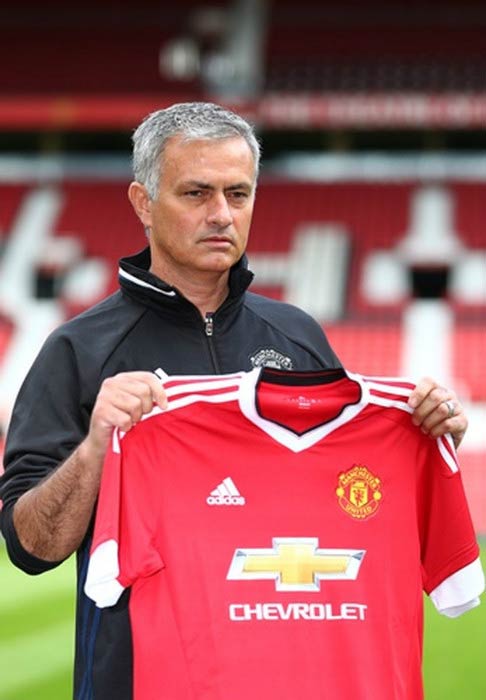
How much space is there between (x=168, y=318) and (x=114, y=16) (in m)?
16.8

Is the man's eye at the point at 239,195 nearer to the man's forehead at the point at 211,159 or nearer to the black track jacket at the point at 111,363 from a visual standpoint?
the man's forehead at the point at 211,159

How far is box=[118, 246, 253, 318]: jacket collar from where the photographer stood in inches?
125

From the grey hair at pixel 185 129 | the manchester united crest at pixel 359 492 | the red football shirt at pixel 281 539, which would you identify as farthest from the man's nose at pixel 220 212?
the manchester united crest at pixel 359 492

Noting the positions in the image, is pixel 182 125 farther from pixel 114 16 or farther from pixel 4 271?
pixel 114 16

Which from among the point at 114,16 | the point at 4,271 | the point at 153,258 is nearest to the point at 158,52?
the point at 114,16

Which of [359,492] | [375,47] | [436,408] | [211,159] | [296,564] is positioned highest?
[375,47]

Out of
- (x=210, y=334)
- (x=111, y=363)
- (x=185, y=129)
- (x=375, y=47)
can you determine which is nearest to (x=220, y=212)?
(x=185, y=129)

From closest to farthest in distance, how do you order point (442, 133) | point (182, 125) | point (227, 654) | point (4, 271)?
point (227, 654)
point (182, 125)
point (4, 271)
point (442, 133)

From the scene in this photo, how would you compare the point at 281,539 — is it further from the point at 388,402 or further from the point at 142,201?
the point at 142,201

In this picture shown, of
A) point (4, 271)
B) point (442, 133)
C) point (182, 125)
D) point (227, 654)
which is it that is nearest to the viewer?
point (227, 654)

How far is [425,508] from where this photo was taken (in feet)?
10.5

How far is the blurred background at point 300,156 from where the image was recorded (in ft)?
53.9

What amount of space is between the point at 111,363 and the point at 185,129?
55cm

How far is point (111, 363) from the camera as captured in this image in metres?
3.12
